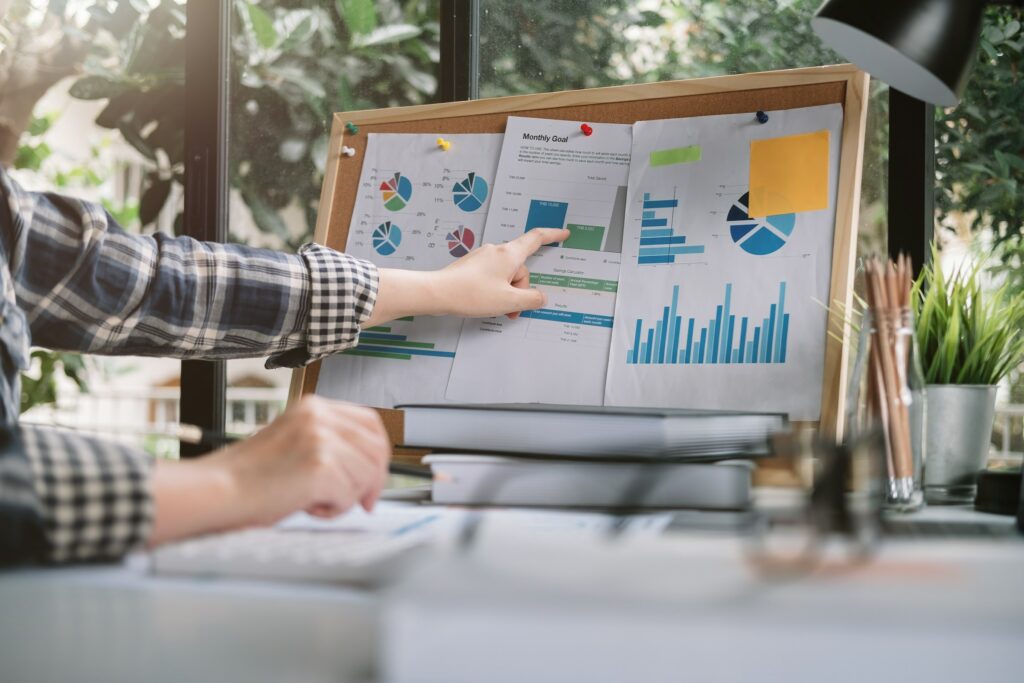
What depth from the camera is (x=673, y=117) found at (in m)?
1.15

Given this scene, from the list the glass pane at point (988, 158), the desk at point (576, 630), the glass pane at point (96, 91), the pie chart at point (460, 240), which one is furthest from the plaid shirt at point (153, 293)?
the glass pane at point (96, 91)

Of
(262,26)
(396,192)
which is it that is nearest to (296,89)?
(262,26)

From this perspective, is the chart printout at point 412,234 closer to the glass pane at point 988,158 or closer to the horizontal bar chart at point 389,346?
the horizontal bar chart at point 389,346

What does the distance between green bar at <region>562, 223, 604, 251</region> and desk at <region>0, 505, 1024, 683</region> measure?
766mm

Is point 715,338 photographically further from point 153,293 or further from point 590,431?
point 153,293

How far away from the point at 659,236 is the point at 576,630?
791mm

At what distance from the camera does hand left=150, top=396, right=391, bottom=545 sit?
51 centimetres

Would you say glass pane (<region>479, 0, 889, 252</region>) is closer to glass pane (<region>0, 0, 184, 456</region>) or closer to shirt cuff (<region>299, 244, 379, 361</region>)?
shirt cuff (<region>299, 244, 379, 361</region>)

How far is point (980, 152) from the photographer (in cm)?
125

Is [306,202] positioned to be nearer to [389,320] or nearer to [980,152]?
[389,320]

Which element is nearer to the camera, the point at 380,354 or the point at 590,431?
the point at 590,431

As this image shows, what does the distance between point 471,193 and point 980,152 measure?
2.24 ft

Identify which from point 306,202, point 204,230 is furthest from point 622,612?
point 306,202

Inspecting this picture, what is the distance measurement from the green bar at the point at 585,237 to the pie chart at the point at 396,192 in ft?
0.83
